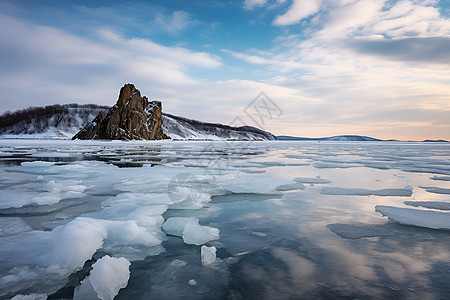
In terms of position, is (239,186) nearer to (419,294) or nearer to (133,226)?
(133,226)

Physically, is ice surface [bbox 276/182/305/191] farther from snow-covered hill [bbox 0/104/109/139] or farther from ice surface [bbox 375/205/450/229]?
snow-covered hill [bbox 0/104/109/139]

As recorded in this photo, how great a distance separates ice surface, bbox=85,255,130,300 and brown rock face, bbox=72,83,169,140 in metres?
71.7

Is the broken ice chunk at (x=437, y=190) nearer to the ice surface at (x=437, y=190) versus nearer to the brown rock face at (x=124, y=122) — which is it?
the ice surface at (x=437, y=190)

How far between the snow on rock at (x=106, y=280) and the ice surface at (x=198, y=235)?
99 cm

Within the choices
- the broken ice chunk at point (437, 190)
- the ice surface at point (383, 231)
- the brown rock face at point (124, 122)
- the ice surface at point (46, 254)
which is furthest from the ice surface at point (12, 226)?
the brown rock face at point (124, 122)

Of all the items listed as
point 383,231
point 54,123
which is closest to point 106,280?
point 383,231

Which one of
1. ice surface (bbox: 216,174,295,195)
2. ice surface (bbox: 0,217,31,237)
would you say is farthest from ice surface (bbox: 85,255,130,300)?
ice surface (bbox: 216,174,295,195)

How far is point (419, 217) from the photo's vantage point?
412cm

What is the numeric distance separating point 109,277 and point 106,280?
4 centimetres

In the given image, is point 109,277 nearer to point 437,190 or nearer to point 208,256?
point 208,256

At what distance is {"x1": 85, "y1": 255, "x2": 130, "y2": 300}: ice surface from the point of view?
82.4 inches

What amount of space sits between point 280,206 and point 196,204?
1.64m

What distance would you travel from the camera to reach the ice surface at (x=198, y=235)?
3.23m

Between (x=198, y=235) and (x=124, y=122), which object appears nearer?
(x=198, y=235)
